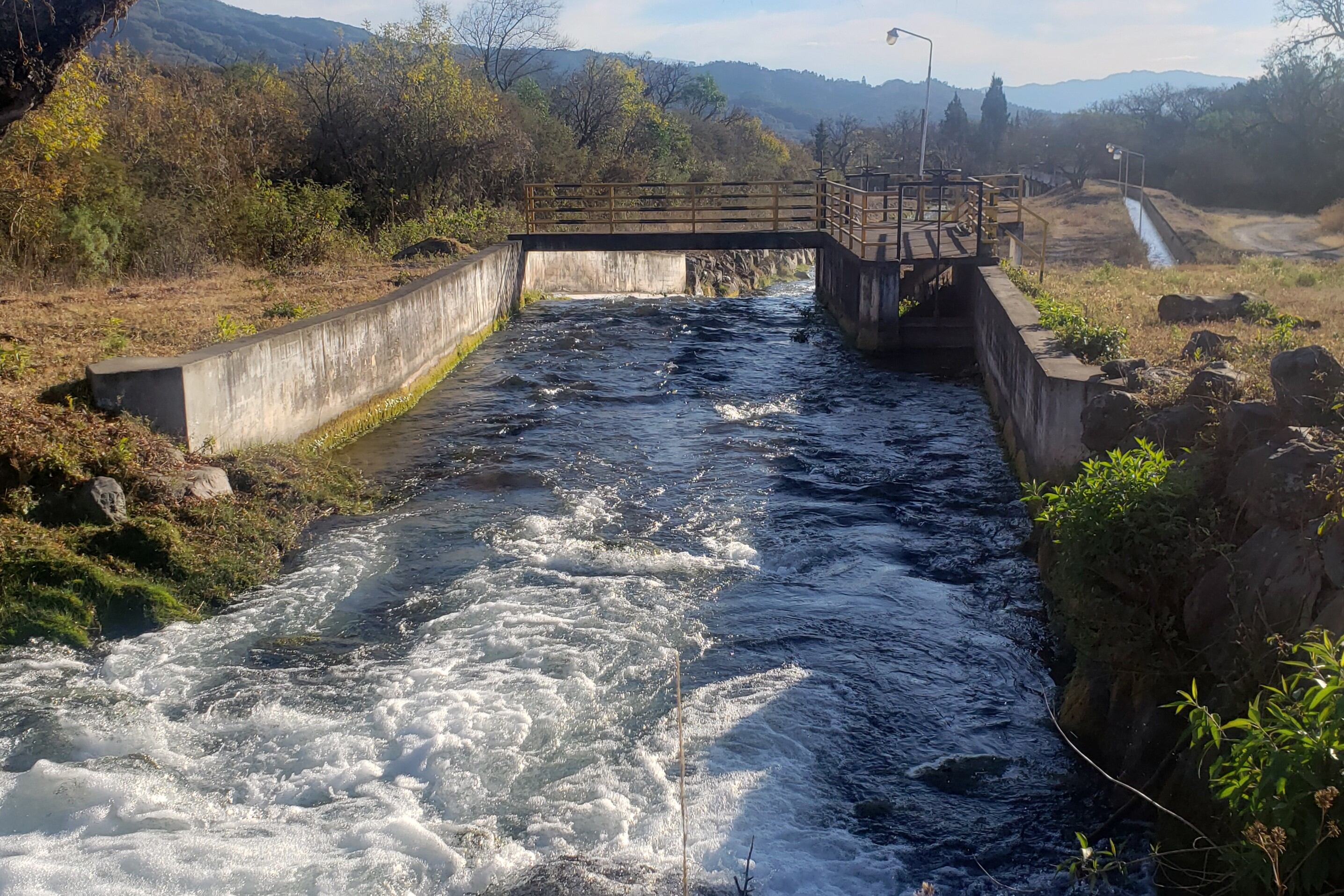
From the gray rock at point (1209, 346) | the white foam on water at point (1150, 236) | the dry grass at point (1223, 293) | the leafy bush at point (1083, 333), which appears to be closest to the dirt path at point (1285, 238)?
the white foam on water at point (1150, 236)

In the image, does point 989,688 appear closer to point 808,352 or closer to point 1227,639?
point 1227,639

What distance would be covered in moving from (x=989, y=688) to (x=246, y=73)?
45193mm

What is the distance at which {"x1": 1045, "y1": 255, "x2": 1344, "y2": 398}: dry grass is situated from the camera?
378 inches

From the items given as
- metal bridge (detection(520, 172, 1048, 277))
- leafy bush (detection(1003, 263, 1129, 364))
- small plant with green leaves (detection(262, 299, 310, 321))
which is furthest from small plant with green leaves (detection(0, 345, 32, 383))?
metal bridge (detection(520, 172, 1048, 277))

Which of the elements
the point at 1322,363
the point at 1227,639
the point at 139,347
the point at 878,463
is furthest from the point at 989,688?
the point at 139,347

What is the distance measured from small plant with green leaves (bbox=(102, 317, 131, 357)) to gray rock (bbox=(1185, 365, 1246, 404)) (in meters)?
9.57

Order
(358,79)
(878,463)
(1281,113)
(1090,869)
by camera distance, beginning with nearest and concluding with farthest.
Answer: (1090,869) → (878,463) → (358,79) → (1281,113)

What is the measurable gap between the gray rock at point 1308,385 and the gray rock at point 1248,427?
0.32 ft

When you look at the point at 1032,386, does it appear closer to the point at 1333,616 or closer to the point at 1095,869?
the point at 1333,616

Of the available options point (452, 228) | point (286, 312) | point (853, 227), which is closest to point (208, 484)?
point (286, 312)

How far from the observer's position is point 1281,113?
57125mm

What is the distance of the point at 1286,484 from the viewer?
214 inches

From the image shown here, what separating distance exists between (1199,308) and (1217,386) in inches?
251

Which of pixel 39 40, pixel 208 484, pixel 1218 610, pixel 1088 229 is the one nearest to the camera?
A: pixel 1218 610
